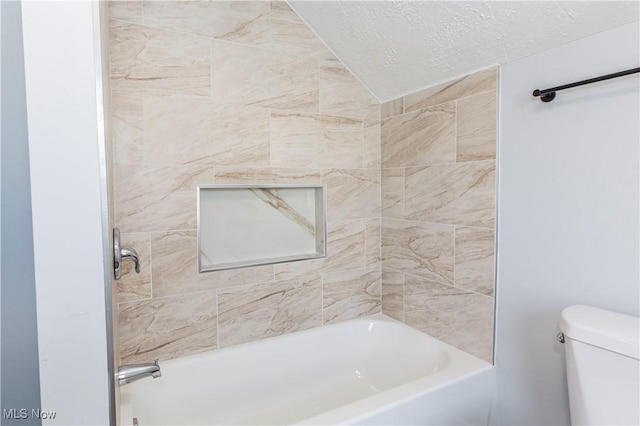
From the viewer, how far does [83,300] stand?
19.2 inches

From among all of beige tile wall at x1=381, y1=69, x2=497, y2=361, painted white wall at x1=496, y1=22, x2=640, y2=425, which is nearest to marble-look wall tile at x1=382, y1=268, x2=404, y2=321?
beige tile wall at x1=381, y1=69, x2=497, y2=361

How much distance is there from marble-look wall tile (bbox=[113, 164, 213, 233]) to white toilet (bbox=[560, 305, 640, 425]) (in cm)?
162

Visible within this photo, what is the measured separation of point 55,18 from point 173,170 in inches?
50.7

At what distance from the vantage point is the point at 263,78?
1.89 meters

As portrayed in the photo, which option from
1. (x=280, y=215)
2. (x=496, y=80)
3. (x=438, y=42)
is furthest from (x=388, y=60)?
(x=280, y=215)

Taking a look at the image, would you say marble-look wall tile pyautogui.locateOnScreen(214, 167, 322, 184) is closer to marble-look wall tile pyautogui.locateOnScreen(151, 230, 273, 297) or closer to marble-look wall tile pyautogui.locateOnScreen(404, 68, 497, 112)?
marble-look wall tile pyautogui.locateOnScreen(151, 230, 273, 297)

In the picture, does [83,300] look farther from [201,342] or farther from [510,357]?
[510,357]

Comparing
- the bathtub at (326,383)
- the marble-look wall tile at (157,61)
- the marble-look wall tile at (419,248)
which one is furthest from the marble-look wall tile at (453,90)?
the bathtub at (326,383)

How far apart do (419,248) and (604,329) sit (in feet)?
3.30

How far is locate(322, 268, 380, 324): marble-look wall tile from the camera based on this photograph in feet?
7.04

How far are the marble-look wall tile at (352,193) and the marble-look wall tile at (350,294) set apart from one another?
1.23 ft

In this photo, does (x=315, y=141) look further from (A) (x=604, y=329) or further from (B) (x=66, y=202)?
(B) (x=66, y=202)

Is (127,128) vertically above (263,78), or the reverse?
(263,78)

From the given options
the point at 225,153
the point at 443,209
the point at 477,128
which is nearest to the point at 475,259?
the point at 443,209
